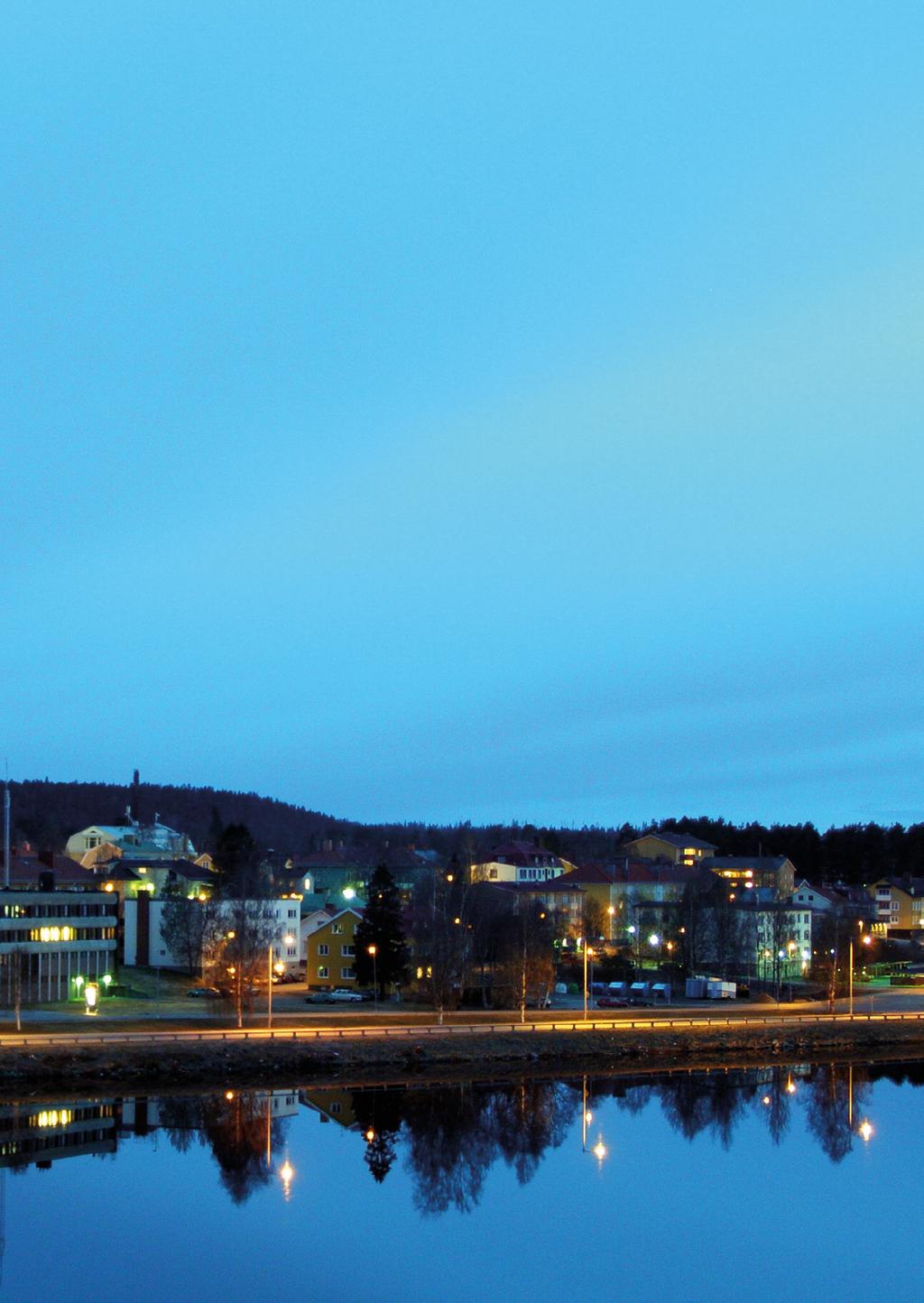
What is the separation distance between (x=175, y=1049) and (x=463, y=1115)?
40.0 ft

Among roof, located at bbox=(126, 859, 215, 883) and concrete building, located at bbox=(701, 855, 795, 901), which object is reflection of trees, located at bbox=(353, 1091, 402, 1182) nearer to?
roof, located at bbox=(126, 859, 215, 883)

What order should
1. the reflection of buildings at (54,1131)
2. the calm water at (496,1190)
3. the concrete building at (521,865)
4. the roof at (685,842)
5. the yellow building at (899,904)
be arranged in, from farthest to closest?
the roof at (685,842), the yellow building at (899,904), the concrete building at (521,865), the reflection of buildings at (54,1131), the calm water at (496,1190)

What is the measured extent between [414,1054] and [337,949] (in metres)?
23.5

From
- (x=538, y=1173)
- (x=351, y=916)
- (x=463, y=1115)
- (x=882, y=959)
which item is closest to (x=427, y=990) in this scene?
(x=351, y=916)

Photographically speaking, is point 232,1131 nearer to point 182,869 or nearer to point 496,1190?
point 496,1190

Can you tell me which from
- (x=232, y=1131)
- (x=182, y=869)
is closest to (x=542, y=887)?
(x=182, y=869)

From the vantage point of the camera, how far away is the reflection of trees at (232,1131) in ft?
146

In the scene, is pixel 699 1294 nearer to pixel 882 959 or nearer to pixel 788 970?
pixel 788 970

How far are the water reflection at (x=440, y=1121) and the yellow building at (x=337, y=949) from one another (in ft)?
86.6

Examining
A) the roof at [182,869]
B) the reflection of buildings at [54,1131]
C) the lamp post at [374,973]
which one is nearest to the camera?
the reflection of buildings at [54,1131]

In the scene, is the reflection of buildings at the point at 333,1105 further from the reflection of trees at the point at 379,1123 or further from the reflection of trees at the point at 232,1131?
the reflection of trees at the point at 232,1131

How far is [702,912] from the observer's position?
104m

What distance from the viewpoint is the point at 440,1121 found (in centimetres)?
5194

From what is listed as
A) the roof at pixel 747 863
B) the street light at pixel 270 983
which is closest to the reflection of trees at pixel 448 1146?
the street light at pixel 270 983
